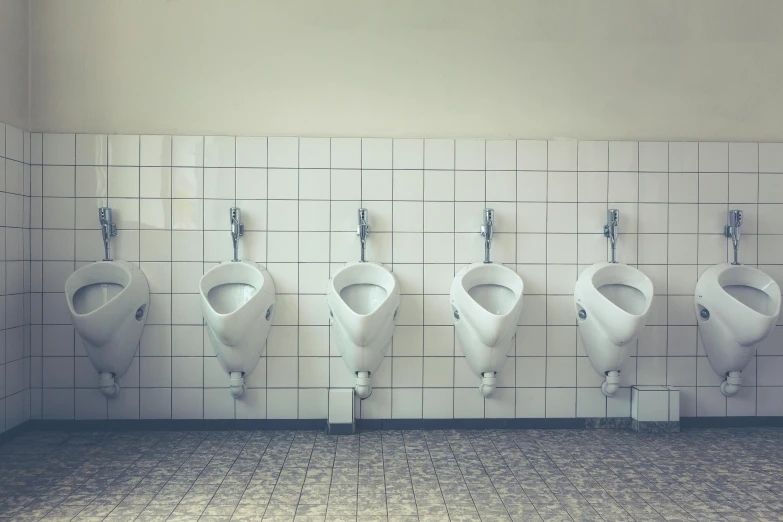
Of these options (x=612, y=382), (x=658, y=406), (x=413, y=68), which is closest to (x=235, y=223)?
(x=413, y=68)

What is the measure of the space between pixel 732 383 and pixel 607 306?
0.96 metres

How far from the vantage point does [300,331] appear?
12.0ft

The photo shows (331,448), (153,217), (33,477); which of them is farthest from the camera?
(153,217)

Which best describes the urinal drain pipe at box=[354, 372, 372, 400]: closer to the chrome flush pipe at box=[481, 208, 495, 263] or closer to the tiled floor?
the tiled floor

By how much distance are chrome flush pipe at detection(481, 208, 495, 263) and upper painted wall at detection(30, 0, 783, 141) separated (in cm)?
47

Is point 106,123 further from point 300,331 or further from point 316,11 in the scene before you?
point 300,331

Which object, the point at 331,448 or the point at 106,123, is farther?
the point at 106,123

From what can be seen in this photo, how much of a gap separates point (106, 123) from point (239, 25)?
0.90 meters

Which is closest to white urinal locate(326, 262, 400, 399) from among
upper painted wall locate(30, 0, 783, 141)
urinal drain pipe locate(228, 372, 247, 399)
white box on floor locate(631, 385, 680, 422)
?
urinal drain pipe locate(228, 372, 247, 399)

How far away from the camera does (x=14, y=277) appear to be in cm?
346

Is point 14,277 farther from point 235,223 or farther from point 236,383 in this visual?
point 236,383

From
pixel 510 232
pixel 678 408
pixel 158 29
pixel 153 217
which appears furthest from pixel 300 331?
pixel 678 408

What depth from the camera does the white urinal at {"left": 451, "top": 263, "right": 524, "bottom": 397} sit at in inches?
132

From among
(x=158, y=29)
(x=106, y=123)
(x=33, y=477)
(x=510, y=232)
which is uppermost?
(x=158, y=29)
